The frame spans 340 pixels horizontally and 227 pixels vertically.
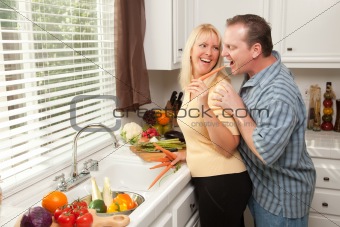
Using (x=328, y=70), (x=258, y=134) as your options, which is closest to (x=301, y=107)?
(x=258, y=134)

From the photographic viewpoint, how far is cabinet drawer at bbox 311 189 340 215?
2047mm

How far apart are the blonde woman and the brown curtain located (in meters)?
0.53

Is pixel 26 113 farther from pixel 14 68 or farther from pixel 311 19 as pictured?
pixel 311 19

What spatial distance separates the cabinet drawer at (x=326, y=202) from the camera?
2.05 meters

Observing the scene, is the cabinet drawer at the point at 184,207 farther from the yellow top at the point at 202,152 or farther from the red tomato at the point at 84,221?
the red tomato at the point at 84,221

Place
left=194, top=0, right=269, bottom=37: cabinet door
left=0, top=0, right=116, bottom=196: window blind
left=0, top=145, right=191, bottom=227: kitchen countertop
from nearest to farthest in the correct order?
left=0, top=145, right=191, bottom=227: kitchen countertop, left=0, top=0, right=116, bottom=196: window blind, left=194, top=0, right=269, bottom=37: cabinet door

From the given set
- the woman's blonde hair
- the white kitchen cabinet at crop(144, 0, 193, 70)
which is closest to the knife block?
the white kitchen cabinet at crop(144, 0, 193, 70)

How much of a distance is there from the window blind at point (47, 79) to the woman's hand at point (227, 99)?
0.68 meters

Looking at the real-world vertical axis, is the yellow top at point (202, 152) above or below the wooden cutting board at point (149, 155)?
above

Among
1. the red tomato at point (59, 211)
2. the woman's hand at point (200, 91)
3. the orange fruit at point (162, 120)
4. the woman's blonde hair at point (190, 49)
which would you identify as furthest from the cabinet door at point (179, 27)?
the red tomato at point (59, 211)

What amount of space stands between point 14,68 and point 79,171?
52 centimetres

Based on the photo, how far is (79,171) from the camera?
1.62 m

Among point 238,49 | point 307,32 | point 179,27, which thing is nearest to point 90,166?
point 238,49

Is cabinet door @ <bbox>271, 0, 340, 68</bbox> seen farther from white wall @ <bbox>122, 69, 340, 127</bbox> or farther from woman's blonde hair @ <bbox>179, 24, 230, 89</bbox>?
woman's blonde hair @ <bbox>179, 24, 230, 89</bbox>
